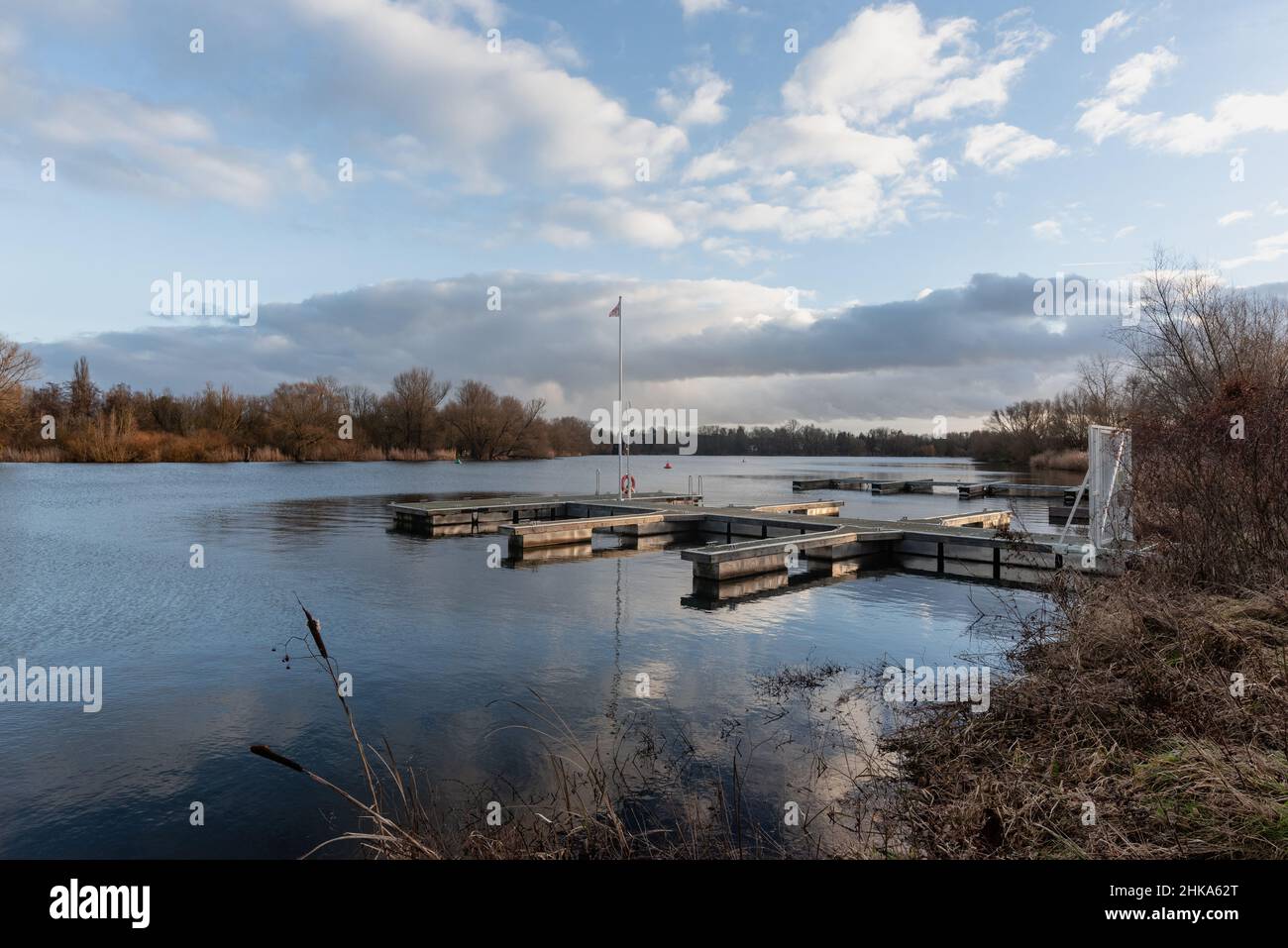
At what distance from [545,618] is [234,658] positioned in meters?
4.60

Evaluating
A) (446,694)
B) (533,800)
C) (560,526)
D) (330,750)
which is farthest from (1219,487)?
(560,526)

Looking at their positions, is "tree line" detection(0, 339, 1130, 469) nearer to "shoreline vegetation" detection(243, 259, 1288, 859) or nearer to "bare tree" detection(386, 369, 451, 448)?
"bare tree" detection(386, 369, 451, 448)

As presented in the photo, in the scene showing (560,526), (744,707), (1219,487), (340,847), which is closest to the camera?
(340,847)

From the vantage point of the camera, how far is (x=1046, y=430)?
76.9m

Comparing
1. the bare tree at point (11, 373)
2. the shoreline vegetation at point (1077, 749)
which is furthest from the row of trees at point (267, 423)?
the shoreline vegetation at point (1077, 749)

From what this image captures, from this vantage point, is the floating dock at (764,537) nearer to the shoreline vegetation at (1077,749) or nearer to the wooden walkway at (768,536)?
the wooden walkway at (768,536)

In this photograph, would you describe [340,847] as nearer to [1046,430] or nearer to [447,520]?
[447,520]

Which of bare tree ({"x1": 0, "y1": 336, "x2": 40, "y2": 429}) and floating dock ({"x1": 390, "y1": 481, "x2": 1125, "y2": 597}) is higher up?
bare tree ({"x1": 0, "y1": 336, "x2": 40, "y2": 429})

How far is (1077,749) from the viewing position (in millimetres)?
5293

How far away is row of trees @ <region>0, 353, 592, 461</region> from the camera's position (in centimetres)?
5931

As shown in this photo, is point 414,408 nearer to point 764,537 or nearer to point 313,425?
point 313,425

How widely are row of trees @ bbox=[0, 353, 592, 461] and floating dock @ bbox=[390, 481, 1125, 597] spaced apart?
76.1 feet

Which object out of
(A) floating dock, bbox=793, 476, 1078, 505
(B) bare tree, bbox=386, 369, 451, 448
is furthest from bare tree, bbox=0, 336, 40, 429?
(A) floating dock, bbox=793, 476, 1078, 505
